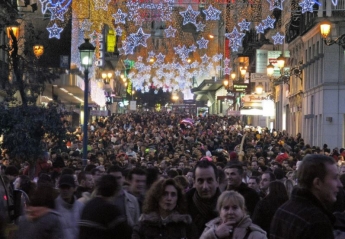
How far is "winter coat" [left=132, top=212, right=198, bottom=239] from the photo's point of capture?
28.2 ft

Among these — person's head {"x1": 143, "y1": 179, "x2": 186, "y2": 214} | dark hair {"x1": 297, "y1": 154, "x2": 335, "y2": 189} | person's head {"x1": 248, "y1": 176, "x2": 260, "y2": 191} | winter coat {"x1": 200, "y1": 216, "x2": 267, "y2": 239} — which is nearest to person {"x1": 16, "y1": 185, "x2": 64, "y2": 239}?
winter coat {"x1": 200, "y1": 216, "x2": 267, "y2": 239}

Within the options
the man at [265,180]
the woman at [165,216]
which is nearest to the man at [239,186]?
the woman at [165,216]

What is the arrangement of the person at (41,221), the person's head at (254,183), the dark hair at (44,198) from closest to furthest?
the person at (41,221) → the dark hair at (44,198) → the person's head at (254,183)

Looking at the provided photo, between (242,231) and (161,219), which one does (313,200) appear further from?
(161,219)

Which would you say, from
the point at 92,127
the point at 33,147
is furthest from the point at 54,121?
the point at 92,127

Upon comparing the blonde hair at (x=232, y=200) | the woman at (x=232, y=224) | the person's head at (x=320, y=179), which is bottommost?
the woman at (x=232, y=224)

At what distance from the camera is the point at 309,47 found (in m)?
49.9

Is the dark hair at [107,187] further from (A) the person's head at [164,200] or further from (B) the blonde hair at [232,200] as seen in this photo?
(B) the blonde hair at [232,200]

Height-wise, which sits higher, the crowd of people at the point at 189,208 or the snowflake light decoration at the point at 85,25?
the snowflake light decoration at the point at 85,25

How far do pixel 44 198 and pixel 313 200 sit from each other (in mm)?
2295

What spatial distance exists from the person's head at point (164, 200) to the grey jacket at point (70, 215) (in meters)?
0.61

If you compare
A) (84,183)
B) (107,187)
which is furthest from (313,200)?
(84,183)

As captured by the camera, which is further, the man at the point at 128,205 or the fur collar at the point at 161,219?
the man at the point at 128,205

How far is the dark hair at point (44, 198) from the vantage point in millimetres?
7359
